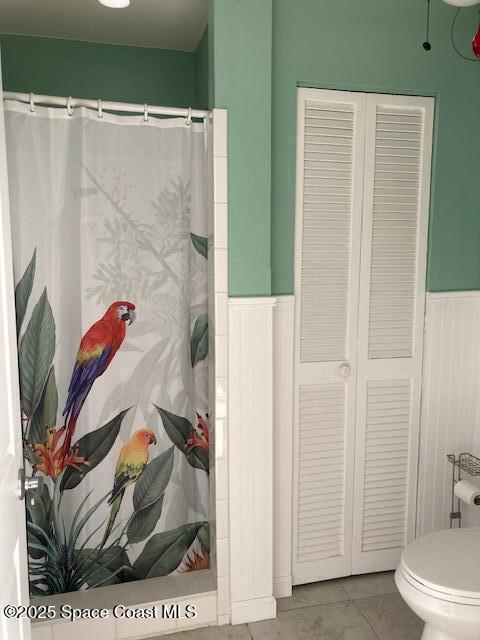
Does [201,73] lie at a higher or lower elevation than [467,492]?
higher

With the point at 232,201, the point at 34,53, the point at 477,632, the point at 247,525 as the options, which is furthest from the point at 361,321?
the point at 34,53

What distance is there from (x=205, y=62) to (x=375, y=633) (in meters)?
2.43

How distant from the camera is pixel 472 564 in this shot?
1.69 metres

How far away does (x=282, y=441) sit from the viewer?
220 cm

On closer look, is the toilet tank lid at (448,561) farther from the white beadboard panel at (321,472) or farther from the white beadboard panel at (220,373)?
the white beadboard panel at (220,373)

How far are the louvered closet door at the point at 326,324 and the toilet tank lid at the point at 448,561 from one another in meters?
0.52

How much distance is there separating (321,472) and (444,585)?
74 cm

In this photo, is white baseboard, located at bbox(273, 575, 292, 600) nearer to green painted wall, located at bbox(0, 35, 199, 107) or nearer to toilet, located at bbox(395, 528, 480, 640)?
toilet, located at bbox(395, 528, 480, 640)

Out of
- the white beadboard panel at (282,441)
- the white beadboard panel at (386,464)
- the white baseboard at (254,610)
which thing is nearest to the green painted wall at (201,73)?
the white beadboard panel at (282,441)

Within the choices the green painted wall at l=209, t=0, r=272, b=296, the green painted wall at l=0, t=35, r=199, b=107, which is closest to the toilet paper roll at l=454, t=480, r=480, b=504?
the green painted wall at l=209, t=0, r=272, b=296

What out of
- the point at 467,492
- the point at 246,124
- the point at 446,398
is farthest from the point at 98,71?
the point at 467,492

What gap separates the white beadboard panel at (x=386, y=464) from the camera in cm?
233

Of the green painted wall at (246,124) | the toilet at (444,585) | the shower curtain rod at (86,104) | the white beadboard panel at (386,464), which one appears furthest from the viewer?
the white beadboard panel at (386,464)

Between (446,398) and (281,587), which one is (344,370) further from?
(281,587)
